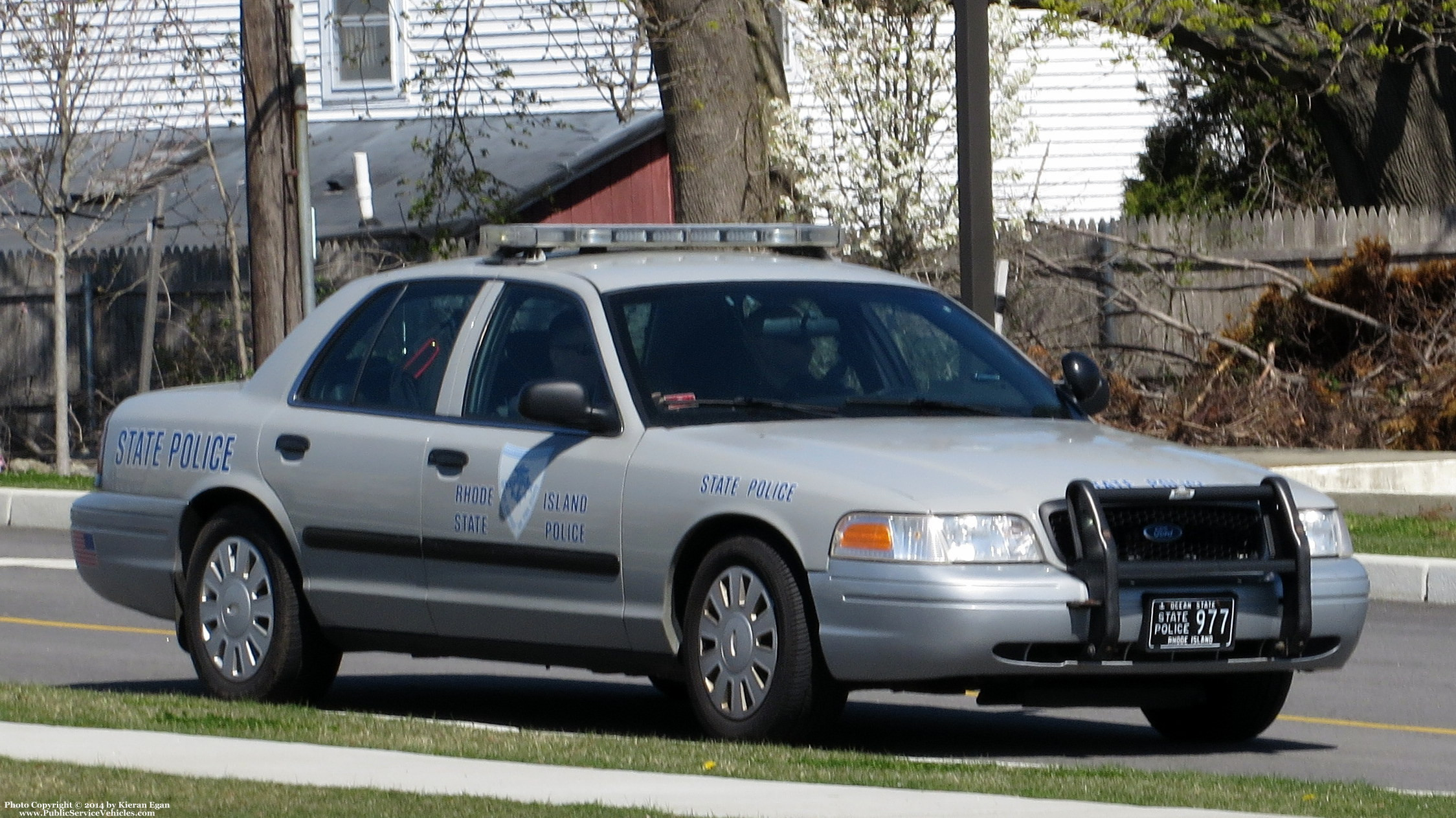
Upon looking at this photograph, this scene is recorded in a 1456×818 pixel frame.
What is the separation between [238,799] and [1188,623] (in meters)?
2.84

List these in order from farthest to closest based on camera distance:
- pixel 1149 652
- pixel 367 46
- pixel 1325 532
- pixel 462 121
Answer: pixel 367 46
pixel 462 121
pixel 1325 532
pixel 1149 652

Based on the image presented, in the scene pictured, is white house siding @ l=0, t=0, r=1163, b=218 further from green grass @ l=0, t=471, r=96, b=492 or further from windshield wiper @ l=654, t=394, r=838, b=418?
windshield wiper @ l=654, t=394, r=838, b=418

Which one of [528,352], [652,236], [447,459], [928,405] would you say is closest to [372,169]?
[652,236]

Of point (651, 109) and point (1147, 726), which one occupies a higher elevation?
point (651, 109)

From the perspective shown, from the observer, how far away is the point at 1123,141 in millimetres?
33031

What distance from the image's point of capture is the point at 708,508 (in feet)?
24.3

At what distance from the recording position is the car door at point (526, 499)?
7.75 metres

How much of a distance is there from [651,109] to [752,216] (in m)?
9.66

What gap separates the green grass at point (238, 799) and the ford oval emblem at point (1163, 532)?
81.1 inches

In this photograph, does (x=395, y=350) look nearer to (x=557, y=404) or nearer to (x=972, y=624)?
(x=557, y=404)

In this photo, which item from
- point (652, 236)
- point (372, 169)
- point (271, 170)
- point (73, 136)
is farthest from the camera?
point (372, 169)

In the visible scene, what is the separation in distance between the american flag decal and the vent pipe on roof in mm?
15758

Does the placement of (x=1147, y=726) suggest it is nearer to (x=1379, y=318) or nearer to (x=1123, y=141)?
(x=1379, y=318)

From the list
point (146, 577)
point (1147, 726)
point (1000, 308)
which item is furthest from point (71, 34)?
point (1147, 726)
